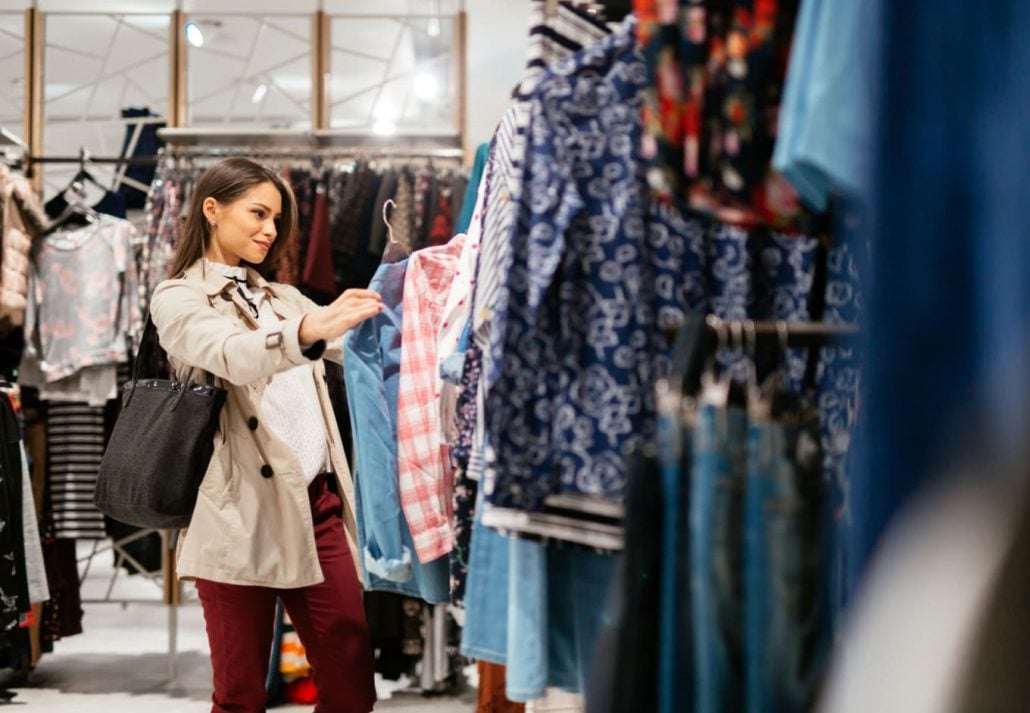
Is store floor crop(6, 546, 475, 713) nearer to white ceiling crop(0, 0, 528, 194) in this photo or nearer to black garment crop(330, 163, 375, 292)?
black garment crop(330, 163, 375, 292)

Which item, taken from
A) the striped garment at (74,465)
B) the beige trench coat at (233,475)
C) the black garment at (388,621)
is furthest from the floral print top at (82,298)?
the beige trench coat at (233,475)

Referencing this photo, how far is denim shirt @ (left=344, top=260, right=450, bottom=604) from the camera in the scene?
2553 mm

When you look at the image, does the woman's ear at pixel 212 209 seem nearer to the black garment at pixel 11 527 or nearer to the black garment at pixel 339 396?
the black garment at pixel 339 396

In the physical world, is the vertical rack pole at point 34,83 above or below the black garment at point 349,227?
above

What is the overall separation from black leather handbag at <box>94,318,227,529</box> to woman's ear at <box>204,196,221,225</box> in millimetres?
423

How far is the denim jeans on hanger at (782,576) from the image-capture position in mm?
1144

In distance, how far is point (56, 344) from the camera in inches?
180

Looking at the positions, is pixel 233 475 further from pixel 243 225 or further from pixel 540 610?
pixel 540 610

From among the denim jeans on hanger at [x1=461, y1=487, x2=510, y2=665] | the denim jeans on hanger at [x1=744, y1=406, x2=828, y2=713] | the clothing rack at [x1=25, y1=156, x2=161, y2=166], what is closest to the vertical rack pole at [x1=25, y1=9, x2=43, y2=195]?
the clothing rack at [x1=25, y1=156, x2=161, y2=166]

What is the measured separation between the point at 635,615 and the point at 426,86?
15.4ft

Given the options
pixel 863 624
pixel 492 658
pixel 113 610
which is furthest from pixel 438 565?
pixel 113 610

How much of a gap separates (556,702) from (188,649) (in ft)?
10.9

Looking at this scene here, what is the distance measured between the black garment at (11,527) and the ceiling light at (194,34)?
2.13 metres

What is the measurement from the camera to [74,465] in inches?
182
